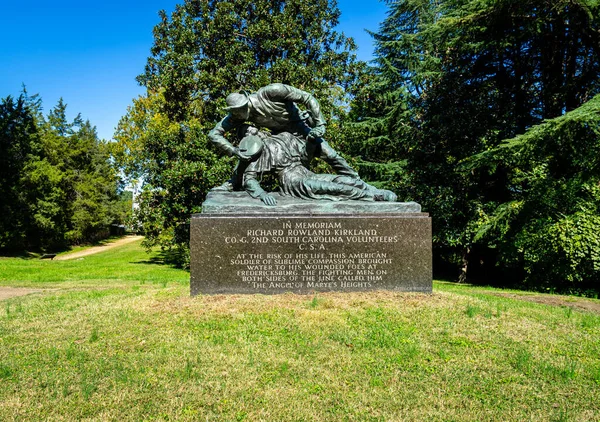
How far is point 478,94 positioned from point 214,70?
9.57 meters

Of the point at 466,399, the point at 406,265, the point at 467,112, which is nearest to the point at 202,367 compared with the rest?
the point at 466,399

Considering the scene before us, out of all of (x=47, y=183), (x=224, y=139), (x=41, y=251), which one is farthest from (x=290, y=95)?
(x=41, y=251)

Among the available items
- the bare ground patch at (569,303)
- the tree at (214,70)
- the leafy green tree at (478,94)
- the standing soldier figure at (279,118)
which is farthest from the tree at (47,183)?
the bare ground patch at (569,303)

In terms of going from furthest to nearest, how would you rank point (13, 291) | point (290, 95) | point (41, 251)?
point (41, 251) < point (13, 291) < point (290, 95)

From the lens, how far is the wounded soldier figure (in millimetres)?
7367

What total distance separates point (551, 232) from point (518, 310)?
630 cm

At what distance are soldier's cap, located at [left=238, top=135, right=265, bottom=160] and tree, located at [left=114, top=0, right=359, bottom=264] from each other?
20.7ft

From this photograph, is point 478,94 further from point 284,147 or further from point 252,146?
point 252,146

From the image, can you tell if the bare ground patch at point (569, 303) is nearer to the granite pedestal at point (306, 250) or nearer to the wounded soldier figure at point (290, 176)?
the granite pedestal at point (306, 250)

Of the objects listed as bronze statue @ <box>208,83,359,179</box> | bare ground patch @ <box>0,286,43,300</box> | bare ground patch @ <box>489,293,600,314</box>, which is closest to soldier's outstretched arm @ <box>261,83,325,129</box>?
bronze statue @ <box>208,83,359,179</box>

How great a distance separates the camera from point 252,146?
7.54 meters

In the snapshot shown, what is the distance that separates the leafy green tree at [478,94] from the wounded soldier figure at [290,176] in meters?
7.17

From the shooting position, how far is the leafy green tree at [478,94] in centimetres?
1333

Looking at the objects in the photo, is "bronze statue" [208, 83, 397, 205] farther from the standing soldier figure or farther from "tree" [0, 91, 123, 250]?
"tree" [0, 91, 123, 250]
